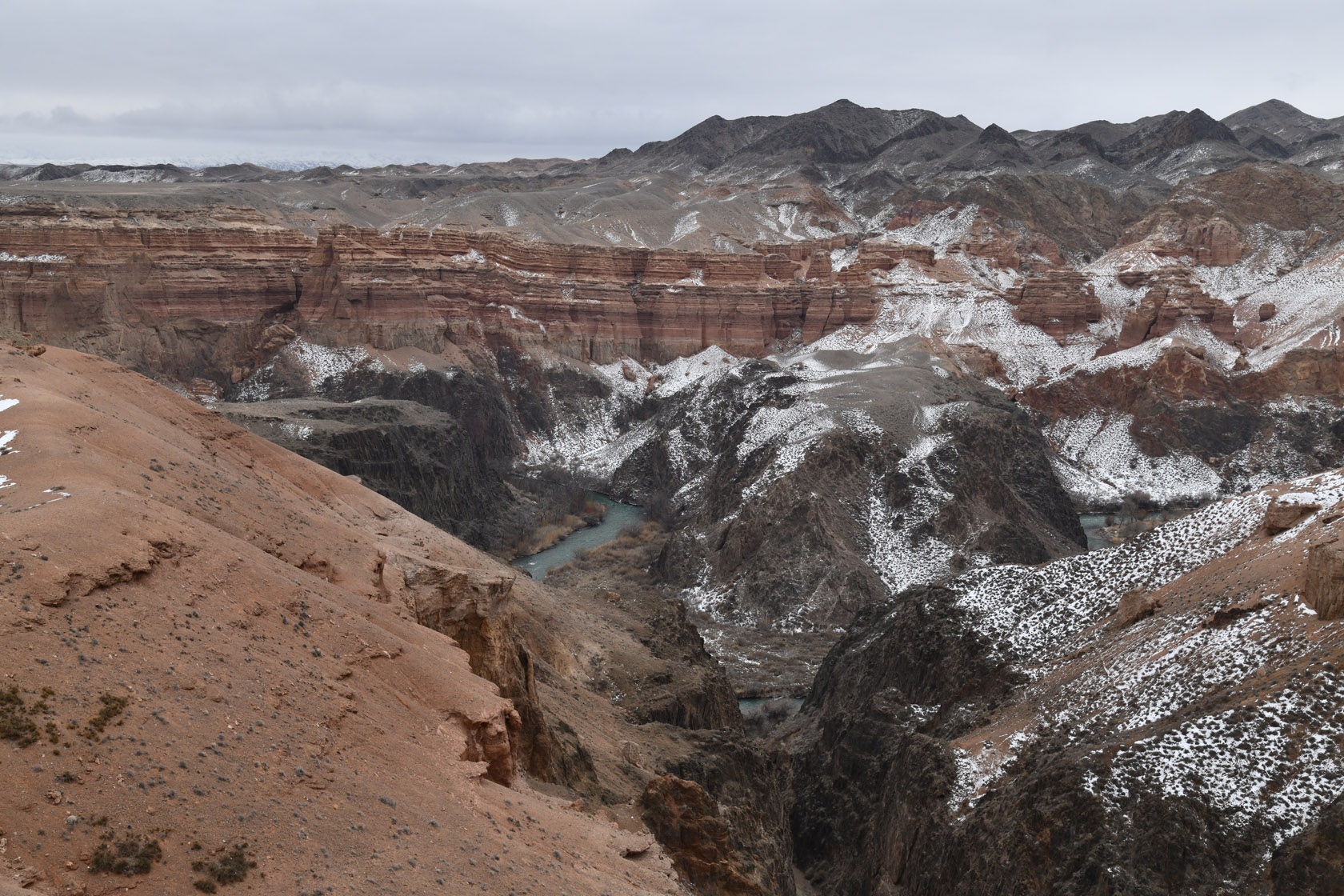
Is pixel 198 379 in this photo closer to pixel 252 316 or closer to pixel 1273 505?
pixel 252 316

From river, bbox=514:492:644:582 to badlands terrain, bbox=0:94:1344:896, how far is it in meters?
1.58

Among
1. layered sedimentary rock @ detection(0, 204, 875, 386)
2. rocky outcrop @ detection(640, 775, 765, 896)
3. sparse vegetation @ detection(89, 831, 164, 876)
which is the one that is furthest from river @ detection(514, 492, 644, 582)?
sparse vegetation @ detection(89, 831, 164, 876)

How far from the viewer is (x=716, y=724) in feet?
124

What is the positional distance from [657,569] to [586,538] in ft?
37.3

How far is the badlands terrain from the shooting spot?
1482cm

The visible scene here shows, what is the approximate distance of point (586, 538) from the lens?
78.4 m

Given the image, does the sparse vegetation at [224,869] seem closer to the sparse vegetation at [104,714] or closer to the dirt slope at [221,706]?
the dirt slope at [221,706]

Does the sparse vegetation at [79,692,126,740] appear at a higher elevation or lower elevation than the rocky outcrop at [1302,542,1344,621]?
higher

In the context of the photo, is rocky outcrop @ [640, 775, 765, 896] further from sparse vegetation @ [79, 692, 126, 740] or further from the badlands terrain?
sparse vegetation @ [79, 692, 126, 740]

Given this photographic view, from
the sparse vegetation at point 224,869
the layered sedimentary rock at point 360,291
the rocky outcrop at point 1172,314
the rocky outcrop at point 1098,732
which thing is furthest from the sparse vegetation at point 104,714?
the rocky outcrop at point 1172,314

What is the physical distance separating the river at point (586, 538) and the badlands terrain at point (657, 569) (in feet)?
5.19

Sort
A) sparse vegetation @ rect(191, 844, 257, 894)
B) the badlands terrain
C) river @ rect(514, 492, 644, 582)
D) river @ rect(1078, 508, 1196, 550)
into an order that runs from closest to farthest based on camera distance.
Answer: sparse vegetation @ rect(191, 844, 257, 894), the badlands terrain, river @ rect(514, 492, 644, 582), river @ rect(1078, 508, 1196, 550)

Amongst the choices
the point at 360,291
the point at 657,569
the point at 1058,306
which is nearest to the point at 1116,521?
the point at 1058,306

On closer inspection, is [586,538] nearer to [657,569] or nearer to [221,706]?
[657,569]
